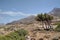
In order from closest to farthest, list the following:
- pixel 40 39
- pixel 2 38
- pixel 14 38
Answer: pixel 2 38 < pixel 14 38 < pixel 40 39

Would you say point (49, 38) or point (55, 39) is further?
point (49, 38)

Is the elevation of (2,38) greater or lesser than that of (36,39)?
greater

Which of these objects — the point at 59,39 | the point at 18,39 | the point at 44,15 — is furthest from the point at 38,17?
the point at 18,39

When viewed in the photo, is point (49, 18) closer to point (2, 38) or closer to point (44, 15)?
point (44, 15)

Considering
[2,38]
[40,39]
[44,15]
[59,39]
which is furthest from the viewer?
[44,15]

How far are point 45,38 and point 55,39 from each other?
4062 mm

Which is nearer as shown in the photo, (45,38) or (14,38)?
(14,38)

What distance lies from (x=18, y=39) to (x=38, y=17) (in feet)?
117

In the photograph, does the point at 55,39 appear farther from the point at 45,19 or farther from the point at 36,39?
the point at 45,19

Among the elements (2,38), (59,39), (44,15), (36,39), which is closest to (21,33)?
(36,39)

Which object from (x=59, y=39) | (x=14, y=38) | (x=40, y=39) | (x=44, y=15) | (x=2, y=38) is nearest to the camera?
(x=2, y=38)

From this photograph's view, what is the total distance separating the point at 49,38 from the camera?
38406 mm

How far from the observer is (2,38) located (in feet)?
79.8

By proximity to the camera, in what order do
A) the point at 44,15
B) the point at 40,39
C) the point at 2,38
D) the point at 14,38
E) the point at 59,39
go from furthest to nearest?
the point at 44,15
the point at 40,39
the point at 59,39
the point at 14,38
the point at 2,38
